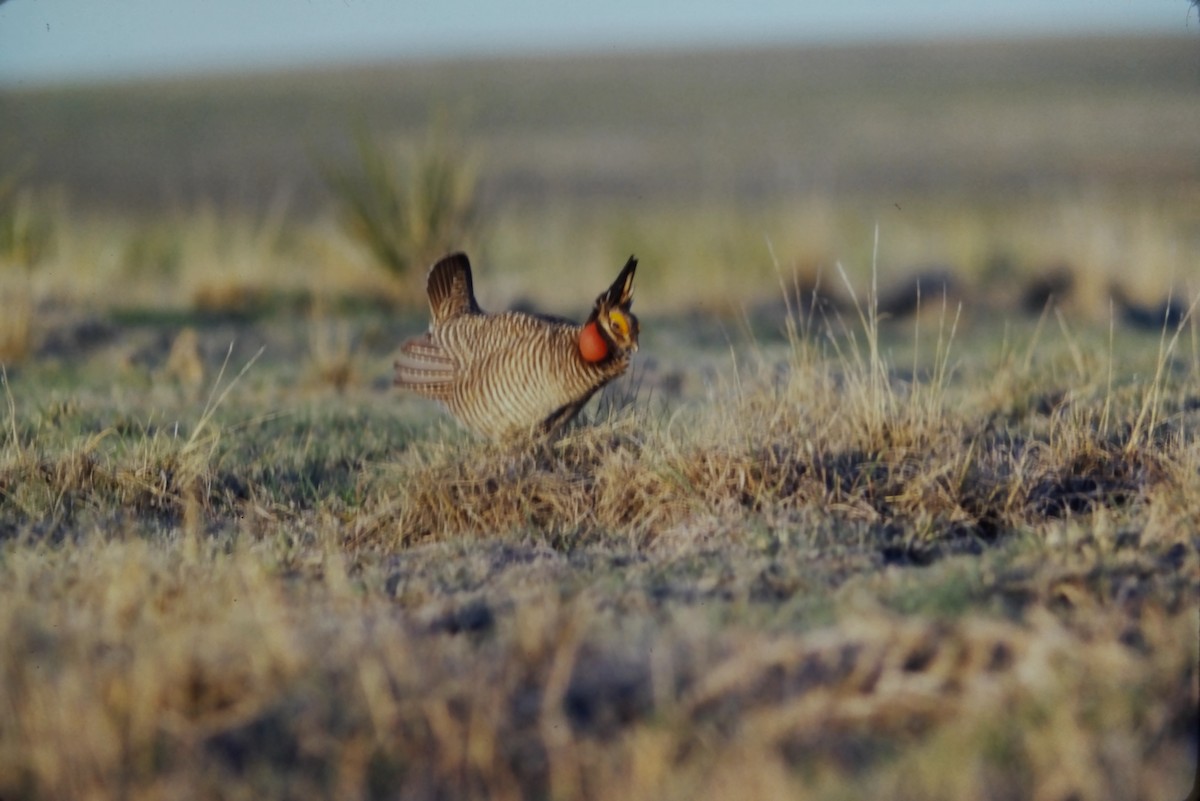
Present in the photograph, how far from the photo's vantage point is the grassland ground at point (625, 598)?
2816 millimetres

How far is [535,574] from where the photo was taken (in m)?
4.08

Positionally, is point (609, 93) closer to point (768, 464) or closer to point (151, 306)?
point (151, 306)

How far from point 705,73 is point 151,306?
5208 cm

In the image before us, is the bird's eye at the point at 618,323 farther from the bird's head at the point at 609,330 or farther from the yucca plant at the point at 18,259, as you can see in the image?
the yucca plant at the point at 18,259

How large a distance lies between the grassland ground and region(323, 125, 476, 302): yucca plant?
3.97m

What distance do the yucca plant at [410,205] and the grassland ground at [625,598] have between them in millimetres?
3970

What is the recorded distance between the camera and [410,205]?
A: 1038cm

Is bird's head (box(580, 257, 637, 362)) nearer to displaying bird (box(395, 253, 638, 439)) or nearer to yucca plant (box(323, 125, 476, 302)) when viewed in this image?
displaying bird (box(395, 253, 638, 439))

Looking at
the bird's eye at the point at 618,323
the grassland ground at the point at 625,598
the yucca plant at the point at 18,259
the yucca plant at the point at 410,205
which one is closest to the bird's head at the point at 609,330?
the bird's eye at the point at 618,323

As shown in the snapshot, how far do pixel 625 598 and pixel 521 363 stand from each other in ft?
5.36

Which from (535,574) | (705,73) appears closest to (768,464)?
(535,574)

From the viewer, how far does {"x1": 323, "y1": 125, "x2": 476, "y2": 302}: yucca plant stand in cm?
1031

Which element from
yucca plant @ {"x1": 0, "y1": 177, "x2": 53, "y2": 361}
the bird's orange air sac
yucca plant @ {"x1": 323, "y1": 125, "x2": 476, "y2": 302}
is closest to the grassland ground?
the bird's orange air sac

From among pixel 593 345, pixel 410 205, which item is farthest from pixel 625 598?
pixel 410 205
